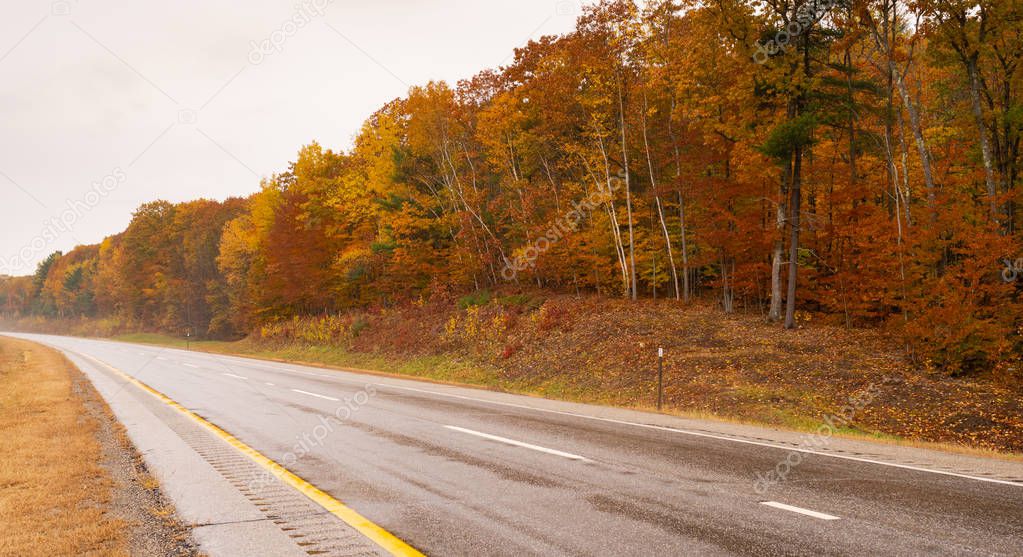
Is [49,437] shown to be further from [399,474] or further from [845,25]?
[845,25]

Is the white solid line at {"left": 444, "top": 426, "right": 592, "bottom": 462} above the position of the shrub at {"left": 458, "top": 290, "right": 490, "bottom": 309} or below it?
below

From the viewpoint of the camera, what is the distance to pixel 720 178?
23.6 m

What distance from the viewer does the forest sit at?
55.3ft

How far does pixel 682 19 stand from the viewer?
25.3 m

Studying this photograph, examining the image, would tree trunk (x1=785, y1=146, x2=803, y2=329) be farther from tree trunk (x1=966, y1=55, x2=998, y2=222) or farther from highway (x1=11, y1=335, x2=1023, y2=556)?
highway (x1=11, y1=335, x2=1023, y2=556)

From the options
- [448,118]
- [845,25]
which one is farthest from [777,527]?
[448,118]
